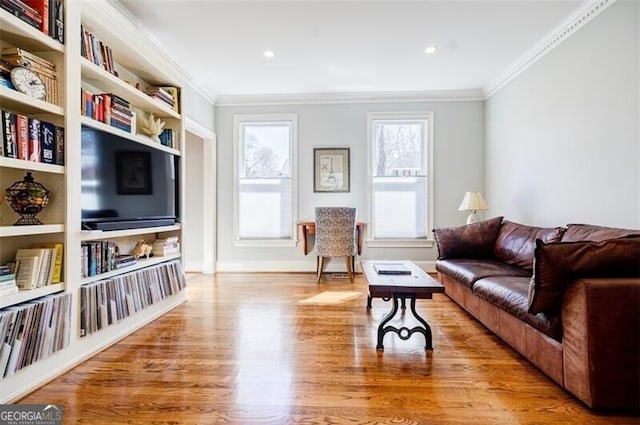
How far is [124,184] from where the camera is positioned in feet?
8.27

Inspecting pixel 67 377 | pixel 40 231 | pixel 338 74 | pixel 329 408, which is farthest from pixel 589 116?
pixel 67 377

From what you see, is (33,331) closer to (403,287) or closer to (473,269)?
Result: (403,287)

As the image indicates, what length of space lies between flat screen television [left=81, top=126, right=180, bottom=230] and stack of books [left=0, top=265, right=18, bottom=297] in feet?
1.65

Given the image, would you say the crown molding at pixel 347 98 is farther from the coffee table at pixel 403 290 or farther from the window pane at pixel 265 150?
the coffee table at pixel 403 290

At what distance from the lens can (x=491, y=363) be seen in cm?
204

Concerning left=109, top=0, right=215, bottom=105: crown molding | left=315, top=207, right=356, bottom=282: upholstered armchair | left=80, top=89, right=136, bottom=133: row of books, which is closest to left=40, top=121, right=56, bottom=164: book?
left=80, top=89, right=136, bottom=133: row of books

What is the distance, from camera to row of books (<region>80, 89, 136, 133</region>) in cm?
222

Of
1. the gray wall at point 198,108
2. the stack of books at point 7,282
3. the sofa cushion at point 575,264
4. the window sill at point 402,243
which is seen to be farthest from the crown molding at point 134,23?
the window sill at point 402,243

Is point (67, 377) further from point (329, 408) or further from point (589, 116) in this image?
point (589, 116)

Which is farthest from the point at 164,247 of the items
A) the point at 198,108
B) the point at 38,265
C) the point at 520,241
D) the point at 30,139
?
the point at 520,241

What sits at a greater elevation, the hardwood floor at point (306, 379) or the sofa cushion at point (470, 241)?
the sofa cushion at point (470, 241)

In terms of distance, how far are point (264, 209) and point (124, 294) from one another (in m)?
2.70

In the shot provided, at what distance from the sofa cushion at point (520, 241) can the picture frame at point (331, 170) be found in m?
2.22

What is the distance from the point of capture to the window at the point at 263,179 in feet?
16.3
